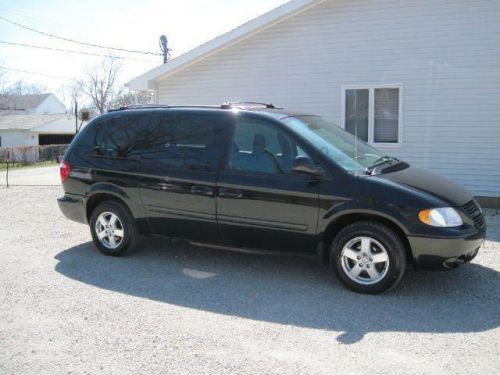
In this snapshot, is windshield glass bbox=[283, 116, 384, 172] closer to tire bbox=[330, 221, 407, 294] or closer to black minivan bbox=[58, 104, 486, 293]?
black minivan bbox=[58, 104, 486, 293]

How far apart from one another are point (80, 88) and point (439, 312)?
2782 inches

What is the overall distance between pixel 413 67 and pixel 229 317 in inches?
288

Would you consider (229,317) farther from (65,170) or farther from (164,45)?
(164,45)

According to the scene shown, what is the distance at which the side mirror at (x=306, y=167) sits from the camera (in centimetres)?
496

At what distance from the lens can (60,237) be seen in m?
7.55

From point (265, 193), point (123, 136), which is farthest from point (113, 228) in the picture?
point (265, 193)

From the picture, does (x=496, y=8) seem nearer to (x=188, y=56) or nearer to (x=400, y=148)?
(x=400, y=148)

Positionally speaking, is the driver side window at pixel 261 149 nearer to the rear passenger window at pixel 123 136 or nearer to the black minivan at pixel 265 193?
the black minivan at pixel 265 193

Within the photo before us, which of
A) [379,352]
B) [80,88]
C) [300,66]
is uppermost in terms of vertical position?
[80,88]

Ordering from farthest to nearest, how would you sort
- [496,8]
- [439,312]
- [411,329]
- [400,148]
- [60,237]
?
1. [400,148]
2. [496,8]
3. [60,237]
4. [439,312]
5. [411,329]

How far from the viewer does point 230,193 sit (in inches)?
212

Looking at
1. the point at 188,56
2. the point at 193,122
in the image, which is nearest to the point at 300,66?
the point at 188,56

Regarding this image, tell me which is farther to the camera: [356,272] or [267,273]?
[267,273]

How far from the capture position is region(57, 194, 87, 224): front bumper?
643 centimetres
